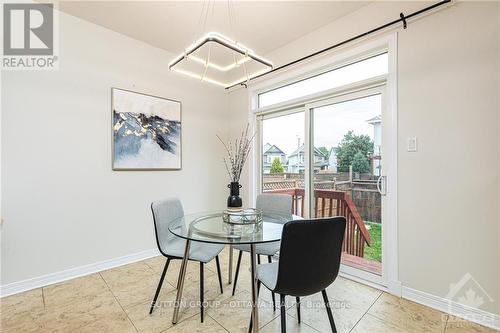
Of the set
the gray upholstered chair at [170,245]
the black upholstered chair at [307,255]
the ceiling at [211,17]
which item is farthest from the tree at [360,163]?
the gray upholstered chair at [170,245]

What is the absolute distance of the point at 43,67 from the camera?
7.52 feet

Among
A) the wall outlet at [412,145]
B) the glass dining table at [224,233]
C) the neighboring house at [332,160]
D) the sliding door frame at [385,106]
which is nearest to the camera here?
the glass dining table at [224,233]

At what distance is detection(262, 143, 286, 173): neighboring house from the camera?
3.28 m

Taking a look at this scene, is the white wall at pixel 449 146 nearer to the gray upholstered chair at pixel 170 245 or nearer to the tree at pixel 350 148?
the tree at pixel 350 148

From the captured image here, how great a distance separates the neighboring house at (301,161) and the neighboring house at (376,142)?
524 millimetres

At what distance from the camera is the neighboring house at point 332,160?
2.62m

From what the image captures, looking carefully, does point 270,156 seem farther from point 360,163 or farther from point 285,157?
point 360,163

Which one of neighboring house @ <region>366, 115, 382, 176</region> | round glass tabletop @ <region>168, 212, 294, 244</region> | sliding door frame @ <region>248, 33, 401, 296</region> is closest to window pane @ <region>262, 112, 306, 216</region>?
sliding door frame @ <region>248, 33, 401, 296</region>

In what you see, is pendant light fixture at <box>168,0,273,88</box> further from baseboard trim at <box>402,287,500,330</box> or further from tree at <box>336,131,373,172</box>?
baseboard trim at <box>402,287,500,330</box>

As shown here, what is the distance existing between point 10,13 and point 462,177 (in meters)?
4.21

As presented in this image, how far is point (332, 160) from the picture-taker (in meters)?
2.65

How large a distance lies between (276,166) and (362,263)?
5.27 ft

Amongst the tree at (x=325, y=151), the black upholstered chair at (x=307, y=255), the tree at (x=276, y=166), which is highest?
the tree at (x=325, y=151)

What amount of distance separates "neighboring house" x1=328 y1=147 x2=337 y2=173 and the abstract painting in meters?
2.04
